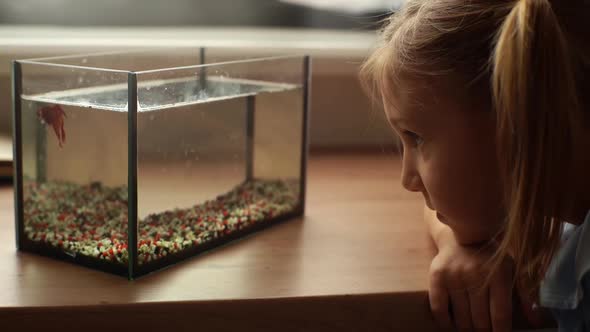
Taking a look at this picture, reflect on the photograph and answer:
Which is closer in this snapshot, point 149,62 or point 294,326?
point 294,326

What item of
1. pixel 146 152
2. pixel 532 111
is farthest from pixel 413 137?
pixel 146 152

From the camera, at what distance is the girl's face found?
73 centimetres

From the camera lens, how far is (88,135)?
812 millimetres

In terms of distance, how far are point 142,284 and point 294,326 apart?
0.51 feet

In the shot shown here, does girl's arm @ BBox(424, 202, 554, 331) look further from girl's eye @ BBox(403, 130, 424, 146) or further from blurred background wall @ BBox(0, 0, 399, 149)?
blurred background wall @ BBox(0, 0, 399, 149)

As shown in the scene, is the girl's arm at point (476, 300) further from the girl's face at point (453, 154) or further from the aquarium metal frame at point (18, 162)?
the aquarium metal frame at point (18, 162)

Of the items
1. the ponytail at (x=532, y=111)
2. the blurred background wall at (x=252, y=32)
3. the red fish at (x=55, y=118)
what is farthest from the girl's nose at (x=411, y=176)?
the blurred background wall at (x=252, y=32)

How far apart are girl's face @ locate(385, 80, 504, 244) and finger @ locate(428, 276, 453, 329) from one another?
69 millimetres

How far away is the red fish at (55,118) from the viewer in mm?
813

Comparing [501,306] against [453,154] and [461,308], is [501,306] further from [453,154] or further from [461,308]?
[453,154]

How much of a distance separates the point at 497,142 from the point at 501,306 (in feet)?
0.56

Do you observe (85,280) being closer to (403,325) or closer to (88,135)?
(88,135)

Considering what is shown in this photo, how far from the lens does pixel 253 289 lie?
2.47 ft

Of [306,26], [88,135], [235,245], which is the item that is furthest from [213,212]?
[306,26]
